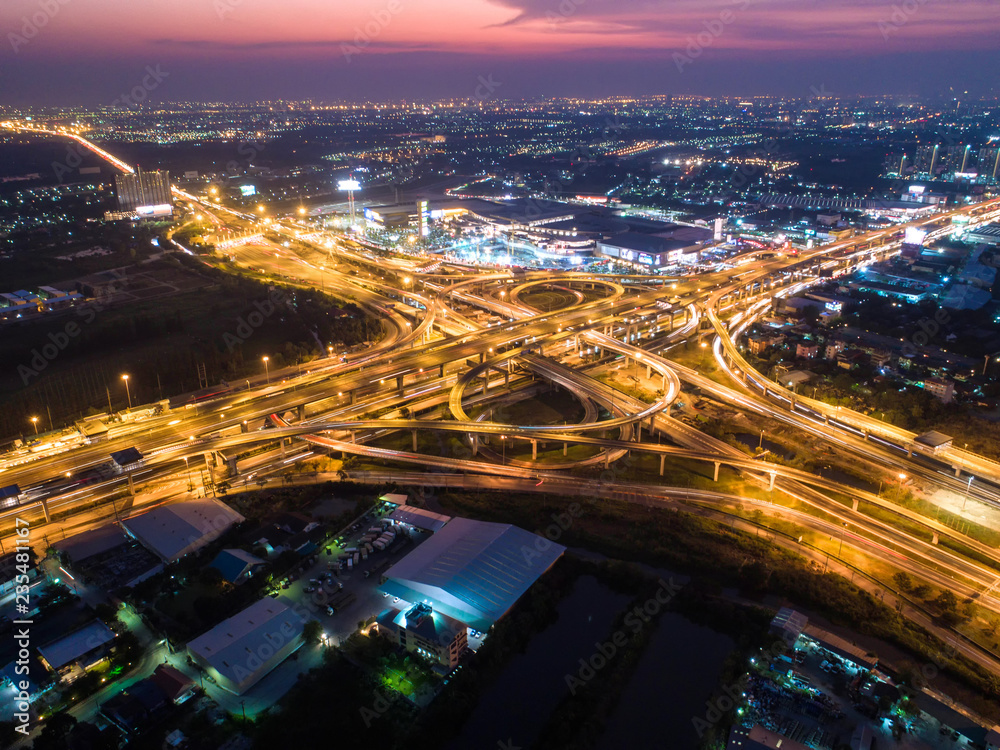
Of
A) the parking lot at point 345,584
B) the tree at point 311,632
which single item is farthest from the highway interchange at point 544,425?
the tree at point 311,632

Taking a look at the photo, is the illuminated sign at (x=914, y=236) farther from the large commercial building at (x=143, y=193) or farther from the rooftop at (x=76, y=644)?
the large commercial building at (x=143, y=193)

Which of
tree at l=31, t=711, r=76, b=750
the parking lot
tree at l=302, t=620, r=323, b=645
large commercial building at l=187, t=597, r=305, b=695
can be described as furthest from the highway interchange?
tree at l=31, t=711, r=76, b=750

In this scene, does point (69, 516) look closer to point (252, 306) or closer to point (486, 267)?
point (252, 306)

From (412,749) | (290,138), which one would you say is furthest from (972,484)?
(290,138)

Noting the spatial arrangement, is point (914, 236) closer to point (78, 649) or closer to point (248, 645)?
point (248, 645)

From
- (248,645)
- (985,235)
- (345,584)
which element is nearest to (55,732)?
(248,645)

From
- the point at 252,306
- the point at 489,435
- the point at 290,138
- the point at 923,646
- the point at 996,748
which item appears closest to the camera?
the point at 996,748

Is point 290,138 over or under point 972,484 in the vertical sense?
over

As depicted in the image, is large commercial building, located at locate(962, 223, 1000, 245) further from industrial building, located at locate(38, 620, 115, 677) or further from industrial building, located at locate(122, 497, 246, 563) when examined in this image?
industrial building, located at locate(38, 620, 115, 677)
